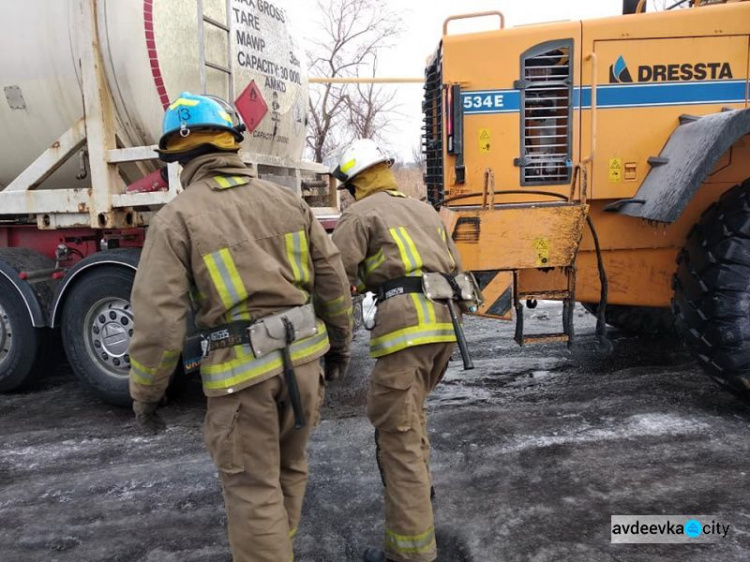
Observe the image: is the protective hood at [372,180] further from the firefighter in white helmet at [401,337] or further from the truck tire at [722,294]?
the truck tire at [722,294]

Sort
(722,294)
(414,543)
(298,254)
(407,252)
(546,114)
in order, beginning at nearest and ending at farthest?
(298,254)
(414,543)
(407,252)
(722,294)
(546,114)

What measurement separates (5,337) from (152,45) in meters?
2.68

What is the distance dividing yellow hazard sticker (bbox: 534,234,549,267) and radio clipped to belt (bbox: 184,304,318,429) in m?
2.31

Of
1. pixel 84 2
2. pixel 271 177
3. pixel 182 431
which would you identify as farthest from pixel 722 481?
pixel 84 2


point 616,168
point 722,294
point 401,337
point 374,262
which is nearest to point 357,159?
point 374,262

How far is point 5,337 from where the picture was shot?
→ 5.21m

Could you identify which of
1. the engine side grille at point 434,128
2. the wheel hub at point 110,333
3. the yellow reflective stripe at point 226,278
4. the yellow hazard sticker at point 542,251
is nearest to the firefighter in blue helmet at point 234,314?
the yellow reflective stripe at point 226,278

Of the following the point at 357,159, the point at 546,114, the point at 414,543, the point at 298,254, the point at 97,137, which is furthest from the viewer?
the point at 546,114

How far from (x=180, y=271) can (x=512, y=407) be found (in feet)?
10.1

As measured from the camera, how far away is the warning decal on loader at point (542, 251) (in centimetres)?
430

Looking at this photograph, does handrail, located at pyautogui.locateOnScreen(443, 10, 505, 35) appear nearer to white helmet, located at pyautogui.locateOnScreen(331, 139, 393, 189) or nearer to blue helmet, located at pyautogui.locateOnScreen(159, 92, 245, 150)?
white helmet, located at pyautogui.locateOnScreen(331, 139, 393, 189)

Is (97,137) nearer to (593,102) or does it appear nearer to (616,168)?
(593,102)

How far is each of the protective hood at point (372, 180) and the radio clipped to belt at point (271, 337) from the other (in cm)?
94

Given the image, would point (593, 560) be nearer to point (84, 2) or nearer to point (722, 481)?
point (722, 481)
